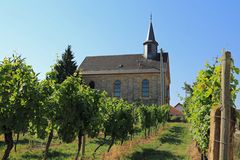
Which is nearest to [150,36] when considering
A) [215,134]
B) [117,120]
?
[117,120]

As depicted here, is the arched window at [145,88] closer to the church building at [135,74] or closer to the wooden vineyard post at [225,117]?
the church building at [135,74]

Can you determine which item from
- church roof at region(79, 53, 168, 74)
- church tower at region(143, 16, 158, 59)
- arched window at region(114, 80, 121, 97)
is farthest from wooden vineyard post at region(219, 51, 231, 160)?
church tower at region(143, 16, 158, 59)

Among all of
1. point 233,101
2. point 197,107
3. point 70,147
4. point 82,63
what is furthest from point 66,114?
point 82,63

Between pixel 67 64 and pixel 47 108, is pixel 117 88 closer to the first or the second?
pixel 67 64

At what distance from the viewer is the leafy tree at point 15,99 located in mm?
7031

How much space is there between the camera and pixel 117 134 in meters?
14.8

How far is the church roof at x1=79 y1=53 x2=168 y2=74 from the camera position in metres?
53.5

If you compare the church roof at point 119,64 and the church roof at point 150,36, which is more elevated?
the church roof at point 150,36

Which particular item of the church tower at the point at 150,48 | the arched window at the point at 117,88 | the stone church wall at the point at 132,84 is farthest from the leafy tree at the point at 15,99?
the church tower at the point at 150,48

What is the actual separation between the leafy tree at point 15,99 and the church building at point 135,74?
44435 mm

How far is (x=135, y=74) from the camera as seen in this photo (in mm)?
53312

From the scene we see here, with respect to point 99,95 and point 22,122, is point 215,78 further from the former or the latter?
point 99,95

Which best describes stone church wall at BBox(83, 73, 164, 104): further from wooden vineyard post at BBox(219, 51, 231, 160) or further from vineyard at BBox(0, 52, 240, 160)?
wooden vineyard post at BBox(219, 51, 231, 160)

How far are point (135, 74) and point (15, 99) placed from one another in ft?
152
